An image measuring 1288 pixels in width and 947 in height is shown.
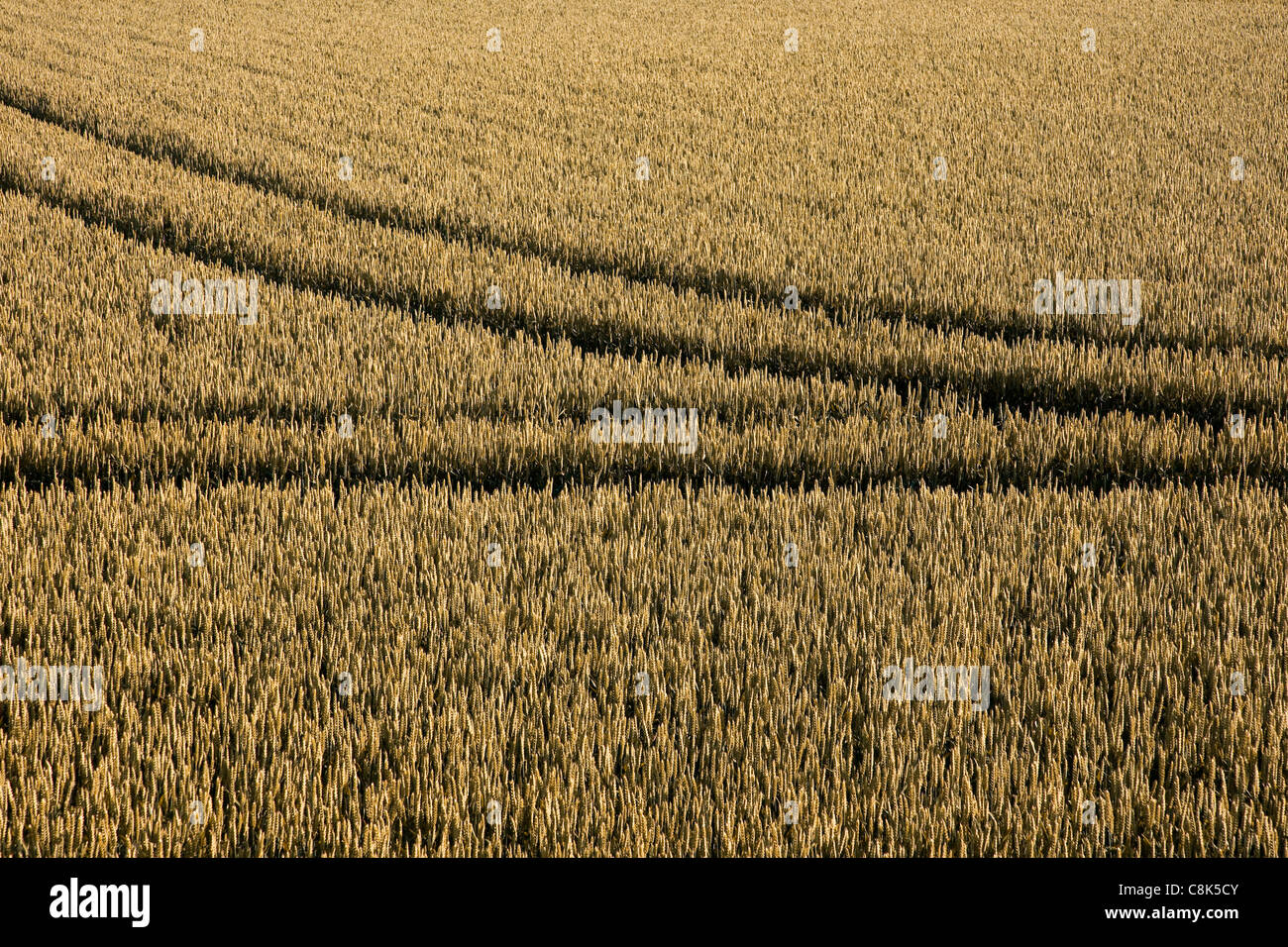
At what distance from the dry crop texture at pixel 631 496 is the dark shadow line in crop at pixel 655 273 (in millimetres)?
49


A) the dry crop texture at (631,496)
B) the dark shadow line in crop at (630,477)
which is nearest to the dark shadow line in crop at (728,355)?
the dry crop texture at (631,496)

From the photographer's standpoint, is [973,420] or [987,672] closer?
[987,672]

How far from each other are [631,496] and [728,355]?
7.47 feet

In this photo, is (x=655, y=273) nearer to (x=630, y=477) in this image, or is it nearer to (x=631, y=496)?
(x=630, y=477)

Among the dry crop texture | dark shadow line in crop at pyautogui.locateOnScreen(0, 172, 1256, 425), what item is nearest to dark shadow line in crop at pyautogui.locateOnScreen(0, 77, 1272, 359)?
the dry crop texture

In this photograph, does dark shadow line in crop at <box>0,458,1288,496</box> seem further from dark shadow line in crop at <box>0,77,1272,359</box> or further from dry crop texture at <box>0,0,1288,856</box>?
dark shadow line in crop at <box>0,77,1272,359</box>

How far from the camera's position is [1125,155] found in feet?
41.4

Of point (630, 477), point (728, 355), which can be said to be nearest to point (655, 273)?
point (728, 355)

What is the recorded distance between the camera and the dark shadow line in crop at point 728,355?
21.2 ft
